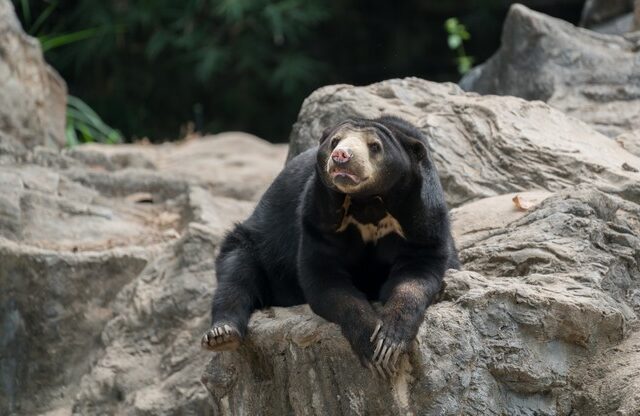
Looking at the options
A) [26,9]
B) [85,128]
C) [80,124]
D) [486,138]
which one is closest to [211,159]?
[85,128]

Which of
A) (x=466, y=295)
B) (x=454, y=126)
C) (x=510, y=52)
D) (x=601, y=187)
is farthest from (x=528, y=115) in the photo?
(x=466, y=295)

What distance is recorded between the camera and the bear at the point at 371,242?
4.16 metres

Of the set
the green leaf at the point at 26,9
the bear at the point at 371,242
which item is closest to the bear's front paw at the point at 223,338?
the bear at the point at 371,242

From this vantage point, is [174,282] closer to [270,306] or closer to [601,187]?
[270,306]

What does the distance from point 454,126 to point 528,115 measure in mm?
435

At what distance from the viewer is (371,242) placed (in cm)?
459

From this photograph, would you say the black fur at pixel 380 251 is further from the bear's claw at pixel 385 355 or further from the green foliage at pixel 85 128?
the green foliage at pixel 85 128

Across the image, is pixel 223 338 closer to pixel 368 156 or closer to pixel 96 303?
pixel 368 156

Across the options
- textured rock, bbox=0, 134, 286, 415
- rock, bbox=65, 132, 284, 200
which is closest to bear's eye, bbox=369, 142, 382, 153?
textured rock, bbox=0, 134, 286, 415

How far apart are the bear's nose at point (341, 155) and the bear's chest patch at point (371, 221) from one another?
0.31 metres

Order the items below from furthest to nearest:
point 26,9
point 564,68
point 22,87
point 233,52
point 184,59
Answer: point 184,59
point 233,52
point 26,9
point 22,87
point 564,68

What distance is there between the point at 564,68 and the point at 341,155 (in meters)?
4.21

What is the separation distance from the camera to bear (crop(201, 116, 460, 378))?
4.16 meters

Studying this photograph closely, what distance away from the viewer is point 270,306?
527 centimetres
